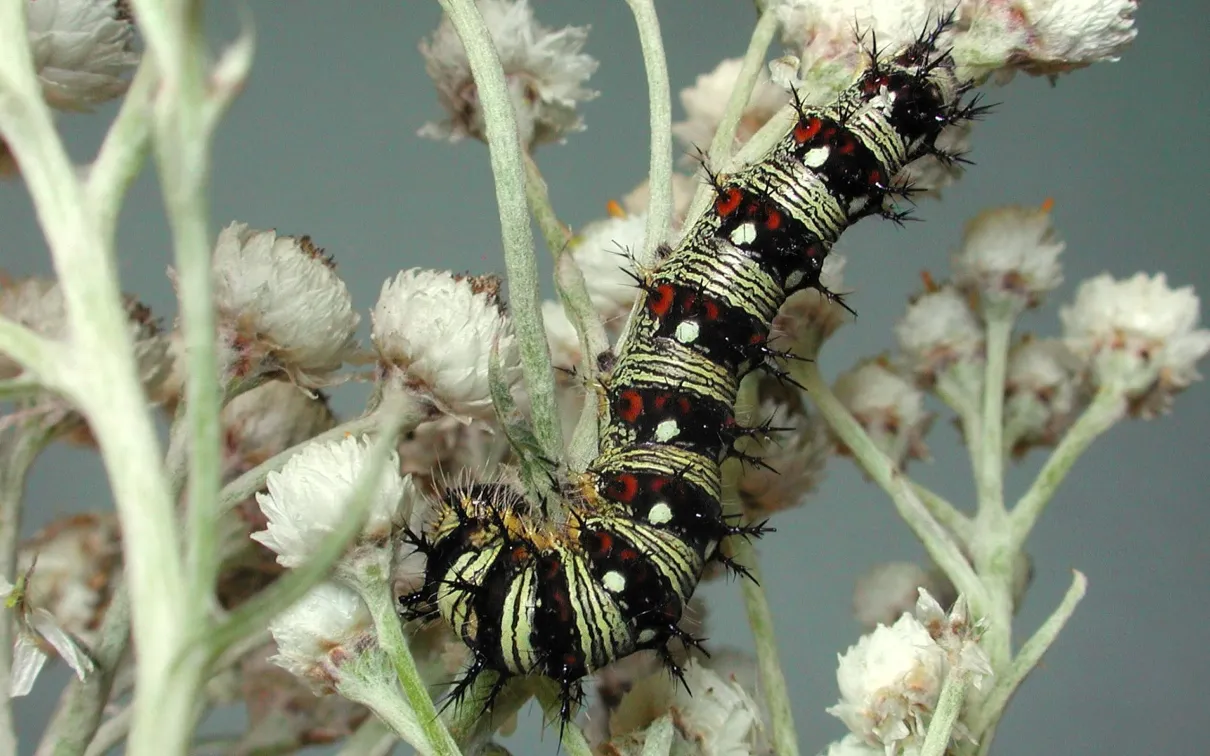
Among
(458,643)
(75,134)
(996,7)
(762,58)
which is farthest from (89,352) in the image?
(75,134)

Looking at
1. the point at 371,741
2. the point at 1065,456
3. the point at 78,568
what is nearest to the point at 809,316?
the point at 1065,456

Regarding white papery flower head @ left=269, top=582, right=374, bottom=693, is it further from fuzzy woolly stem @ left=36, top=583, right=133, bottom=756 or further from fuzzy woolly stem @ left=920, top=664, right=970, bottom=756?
fuzzy woolly stem @ left=920, top=664, right=970, bottom=756

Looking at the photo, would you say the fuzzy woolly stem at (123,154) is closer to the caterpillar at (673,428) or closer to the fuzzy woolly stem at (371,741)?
the caterpillar at (673,428)

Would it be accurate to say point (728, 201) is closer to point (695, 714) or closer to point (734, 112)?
point (734, 112)

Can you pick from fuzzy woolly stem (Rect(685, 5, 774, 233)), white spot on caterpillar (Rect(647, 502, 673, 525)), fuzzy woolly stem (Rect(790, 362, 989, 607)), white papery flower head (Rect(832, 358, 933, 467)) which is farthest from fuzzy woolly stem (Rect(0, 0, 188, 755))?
white papery flower head (Rect(832, 358, 933, 467))

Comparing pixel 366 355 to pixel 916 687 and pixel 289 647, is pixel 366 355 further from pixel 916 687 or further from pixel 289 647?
pixel 916 687

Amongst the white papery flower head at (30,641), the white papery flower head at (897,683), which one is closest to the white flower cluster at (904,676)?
the white papery flower head at (897,683)
